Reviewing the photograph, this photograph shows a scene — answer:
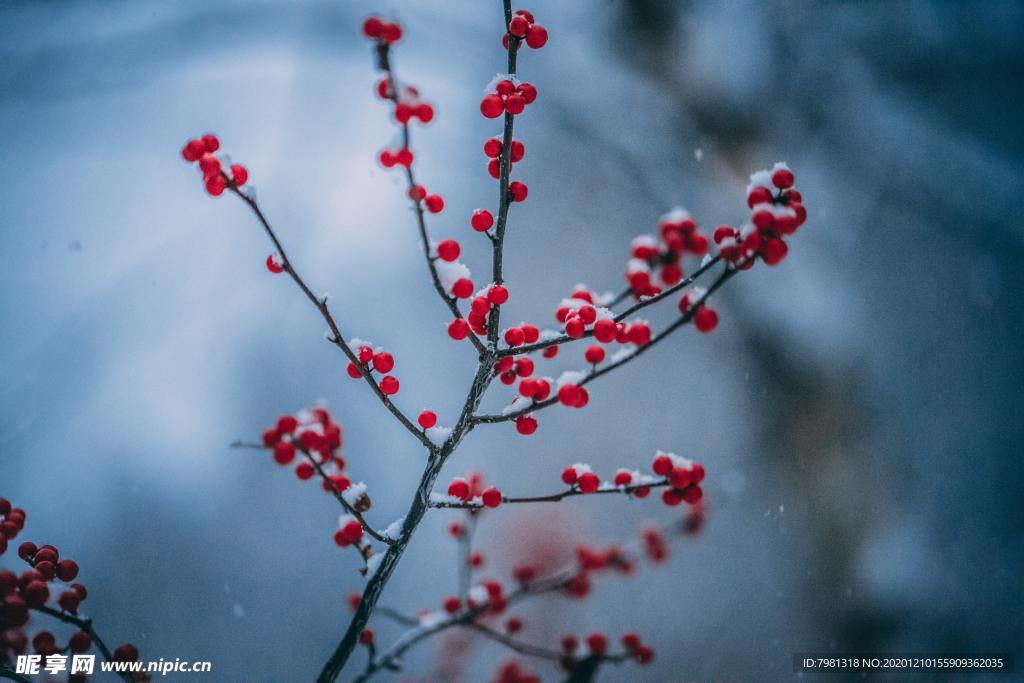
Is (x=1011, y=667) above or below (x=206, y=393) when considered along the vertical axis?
below

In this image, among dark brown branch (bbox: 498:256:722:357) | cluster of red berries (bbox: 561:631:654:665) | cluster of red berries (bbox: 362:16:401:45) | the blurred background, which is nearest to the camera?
cluster of red berries (bbox: 362:16:401:45)

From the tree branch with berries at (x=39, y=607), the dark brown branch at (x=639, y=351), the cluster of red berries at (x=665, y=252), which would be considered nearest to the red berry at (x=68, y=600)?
the tree branch with berries at (x=39, y=607)

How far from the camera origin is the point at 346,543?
722 mm

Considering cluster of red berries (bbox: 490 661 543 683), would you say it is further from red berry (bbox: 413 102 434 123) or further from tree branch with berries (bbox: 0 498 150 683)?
red berry (bbox: 413 102 434 123)

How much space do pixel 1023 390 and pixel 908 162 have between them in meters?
0.76

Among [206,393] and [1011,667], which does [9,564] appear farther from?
[1011,667]

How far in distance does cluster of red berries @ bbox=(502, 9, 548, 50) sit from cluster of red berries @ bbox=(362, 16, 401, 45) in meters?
0.14

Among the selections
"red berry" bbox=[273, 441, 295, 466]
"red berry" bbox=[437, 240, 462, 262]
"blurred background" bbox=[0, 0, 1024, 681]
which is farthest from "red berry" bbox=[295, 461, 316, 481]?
"blurred background" bbox=[0, 0, 1024, 681]

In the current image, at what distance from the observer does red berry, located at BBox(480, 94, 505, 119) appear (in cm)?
58

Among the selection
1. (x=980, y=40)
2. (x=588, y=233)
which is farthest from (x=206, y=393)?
(x=980, y=40)

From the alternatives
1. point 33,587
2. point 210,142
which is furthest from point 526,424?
point 33,587

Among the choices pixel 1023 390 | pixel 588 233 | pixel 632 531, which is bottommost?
pixel 632 531

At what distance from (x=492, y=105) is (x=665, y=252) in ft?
0.82

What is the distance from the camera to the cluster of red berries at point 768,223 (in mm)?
536
